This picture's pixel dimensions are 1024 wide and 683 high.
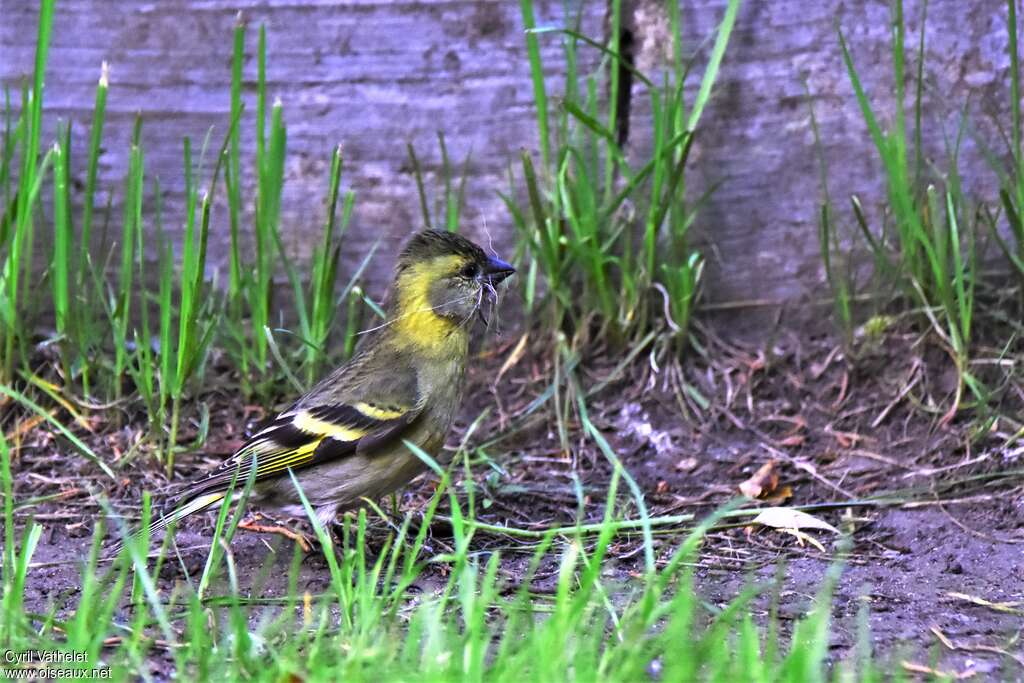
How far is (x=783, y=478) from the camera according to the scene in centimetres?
494

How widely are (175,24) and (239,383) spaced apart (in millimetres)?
1512

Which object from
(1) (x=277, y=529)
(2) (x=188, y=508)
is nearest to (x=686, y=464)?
(1) (x=277, y=529)

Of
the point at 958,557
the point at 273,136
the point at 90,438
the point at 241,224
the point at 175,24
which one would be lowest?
the point at 958,557

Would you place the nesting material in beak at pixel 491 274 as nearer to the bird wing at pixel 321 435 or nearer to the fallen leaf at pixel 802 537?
the bird wing at pixel 321 435

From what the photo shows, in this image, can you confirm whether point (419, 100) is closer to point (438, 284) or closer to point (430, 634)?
point (438, 284)

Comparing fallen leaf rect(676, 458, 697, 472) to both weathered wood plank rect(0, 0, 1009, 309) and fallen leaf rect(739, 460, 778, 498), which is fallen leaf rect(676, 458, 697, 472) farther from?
weathered wood plank rect(0, 0, 1009, 309)

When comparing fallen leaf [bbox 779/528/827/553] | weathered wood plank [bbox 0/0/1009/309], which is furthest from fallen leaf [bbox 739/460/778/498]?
weathered wood plank [bbox 0/0/1009/309]

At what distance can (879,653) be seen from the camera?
343 centimetres

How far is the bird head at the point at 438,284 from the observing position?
4875mm

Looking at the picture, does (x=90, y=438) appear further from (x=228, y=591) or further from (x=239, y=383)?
(x=228, y=591)

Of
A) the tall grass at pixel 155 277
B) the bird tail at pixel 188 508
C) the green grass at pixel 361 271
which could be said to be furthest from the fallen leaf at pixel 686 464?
the bird tail at pixel 188 508

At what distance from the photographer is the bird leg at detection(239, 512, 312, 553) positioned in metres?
4.59

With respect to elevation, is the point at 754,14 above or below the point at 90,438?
above

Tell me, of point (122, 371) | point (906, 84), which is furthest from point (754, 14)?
point (122, 371)
